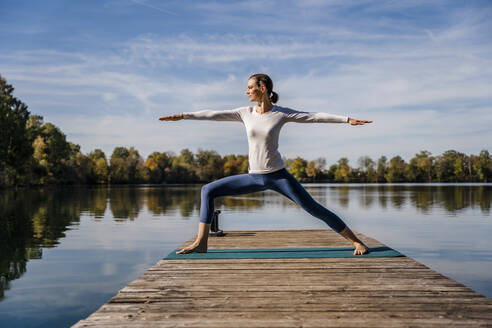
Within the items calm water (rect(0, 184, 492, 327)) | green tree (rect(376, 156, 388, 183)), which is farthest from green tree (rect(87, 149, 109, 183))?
green tree (rect(376, 156, 388, 183))

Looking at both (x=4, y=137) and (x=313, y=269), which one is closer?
(x=313, y=269)

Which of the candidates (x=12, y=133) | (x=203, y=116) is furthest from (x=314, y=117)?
(x=12, y=133)

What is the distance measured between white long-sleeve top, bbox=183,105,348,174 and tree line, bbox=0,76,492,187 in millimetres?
53820

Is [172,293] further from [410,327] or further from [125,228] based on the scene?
[125,228]

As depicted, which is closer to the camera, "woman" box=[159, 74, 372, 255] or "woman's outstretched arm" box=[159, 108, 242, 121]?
"woman" box=[159, 74, 372, 255]

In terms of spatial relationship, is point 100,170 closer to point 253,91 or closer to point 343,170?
point 343,170

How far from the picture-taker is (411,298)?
12.0ft

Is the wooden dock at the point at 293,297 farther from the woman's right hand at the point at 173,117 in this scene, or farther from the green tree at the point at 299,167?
the green tree at the point at 299,167

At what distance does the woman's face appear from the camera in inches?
196

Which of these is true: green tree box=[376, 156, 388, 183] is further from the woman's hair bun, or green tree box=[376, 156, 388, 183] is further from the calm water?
the woman's hair bun

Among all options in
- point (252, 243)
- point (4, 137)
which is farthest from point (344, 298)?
point (4, 137)

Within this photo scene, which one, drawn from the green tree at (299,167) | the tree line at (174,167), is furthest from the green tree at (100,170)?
the green tree at (299,167)

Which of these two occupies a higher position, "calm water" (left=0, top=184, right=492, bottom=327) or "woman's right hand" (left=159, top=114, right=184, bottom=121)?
"woman's right hand" (left=159, top=114, right=184, bottom=121)

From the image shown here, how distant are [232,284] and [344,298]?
1162mm
